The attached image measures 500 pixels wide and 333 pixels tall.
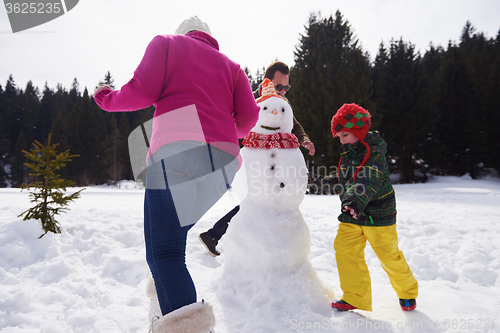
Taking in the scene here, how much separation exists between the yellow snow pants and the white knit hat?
1.67 metres

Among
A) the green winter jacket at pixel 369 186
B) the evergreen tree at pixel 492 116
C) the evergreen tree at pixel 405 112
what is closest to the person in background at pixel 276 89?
the green winter jacket at pixel 369 186

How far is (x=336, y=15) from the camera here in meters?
14.5

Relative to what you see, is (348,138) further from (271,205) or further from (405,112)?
(405,112)

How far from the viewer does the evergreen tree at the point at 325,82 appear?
39.2 feet

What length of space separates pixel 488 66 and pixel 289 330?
27.2 metres

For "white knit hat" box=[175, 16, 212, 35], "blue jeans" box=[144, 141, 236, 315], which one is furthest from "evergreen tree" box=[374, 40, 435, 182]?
"blue jeans" box=[144, 141, 236, 315]

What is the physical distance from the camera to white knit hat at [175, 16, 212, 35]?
1.47 metres

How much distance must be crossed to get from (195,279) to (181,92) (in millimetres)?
1841

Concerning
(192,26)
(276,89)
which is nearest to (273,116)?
(276,89)

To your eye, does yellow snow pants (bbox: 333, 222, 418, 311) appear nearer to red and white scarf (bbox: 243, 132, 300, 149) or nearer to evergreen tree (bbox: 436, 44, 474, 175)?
red and white scarf (bbox: 243, 132, 300, 149)

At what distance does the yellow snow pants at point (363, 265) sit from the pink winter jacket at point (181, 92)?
1.22 m

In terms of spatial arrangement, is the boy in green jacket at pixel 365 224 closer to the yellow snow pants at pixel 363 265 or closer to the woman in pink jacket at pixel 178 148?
the yellow snow pants at pixel 363 265

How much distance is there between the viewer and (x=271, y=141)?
2416 millimetres

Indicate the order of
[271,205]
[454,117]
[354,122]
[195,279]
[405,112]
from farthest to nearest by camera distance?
[454,117] < [405,112] < [195,279] < [271,205] < [354,122]
